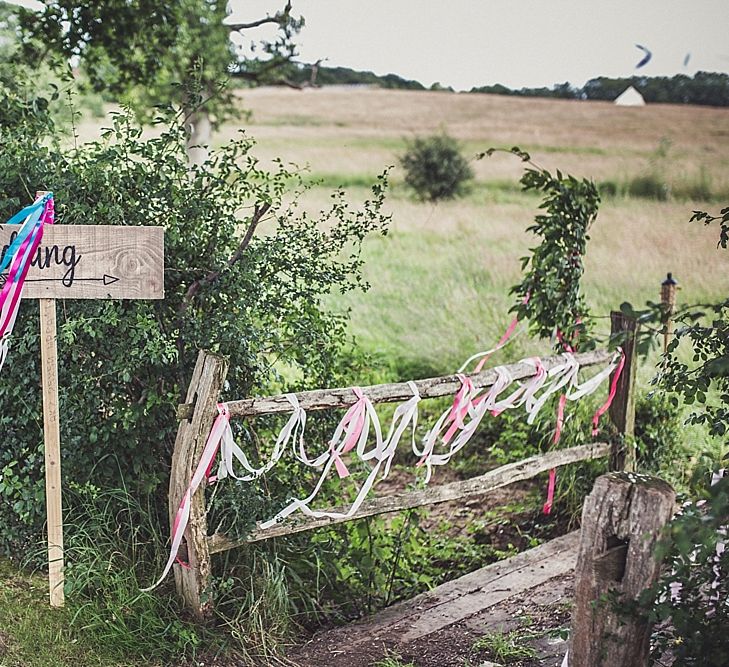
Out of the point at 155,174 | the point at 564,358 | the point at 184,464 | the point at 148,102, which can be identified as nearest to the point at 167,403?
the point at 184,464

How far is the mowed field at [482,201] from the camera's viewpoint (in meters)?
6.95

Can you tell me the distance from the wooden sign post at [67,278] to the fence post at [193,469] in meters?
0.43

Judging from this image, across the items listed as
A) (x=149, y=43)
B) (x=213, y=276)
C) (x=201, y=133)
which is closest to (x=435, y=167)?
(x=201, y=133)

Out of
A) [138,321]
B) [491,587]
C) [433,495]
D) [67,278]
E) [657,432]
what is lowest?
[491,587]

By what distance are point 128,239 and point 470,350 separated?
4.13 m

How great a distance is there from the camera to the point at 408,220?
7941mm

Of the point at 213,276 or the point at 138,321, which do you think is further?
the point at 213,276

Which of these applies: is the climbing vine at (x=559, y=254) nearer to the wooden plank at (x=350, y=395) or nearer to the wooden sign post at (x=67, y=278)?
the wooden plank at (x=350, y=395)

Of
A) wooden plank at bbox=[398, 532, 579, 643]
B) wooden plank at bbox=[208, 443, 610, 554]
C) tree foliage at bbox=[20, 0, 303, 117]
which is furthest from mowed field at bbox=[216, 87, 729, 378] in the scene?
wooden plank at bbox=[398, 532, 579, 643]

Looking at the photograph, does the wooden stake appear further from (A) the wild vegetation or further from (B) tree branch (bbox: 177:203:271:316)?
(B) tree branch (bbox: 177:203:271:316)

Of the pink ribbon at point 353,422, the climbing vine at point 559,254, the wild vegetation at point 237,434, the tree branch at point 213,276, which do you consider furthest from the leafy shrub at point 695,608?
the climbing vine at point 559,254

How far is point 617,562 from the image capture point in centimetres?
214

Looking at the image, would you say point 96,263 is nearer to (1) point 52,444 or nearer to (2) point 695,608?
(1) point 52,444

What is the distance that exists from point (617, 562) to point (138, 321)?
6.84ft
